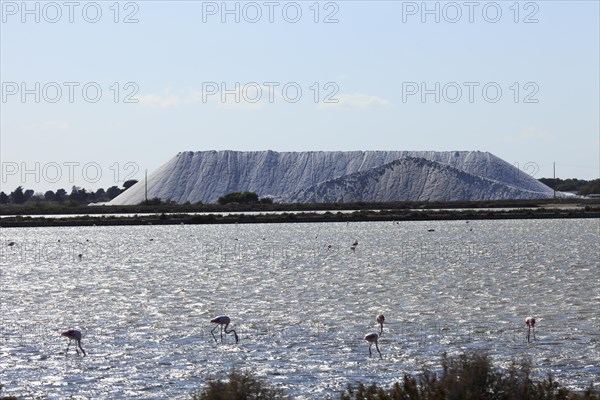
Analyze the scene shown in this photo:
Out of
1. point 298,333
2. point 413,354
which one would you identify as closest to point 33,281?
point 298,333

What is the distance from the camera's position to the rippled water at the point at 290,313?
1636cm

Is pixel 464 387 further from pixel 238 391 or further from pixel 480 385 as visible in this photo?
pixel 238 391

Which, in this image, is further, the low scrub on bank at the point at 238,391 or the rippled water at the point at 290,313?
the rippled water at the point at 290,313

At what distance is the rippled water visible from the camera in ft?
53.7

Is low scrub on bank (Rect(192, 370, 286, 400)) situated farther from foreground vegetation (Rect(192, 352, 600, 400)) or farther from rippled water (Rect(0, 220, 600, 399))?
rippled water (Rect(0, 220, 600, 399))

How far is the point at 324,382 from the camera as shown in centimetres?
1544

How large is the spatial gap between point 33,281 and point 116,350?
18.1 metres

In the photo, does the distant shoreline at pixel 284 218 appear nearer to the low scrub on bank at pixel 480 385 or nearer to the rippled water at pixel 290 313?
the rippled water at pixel 290 313

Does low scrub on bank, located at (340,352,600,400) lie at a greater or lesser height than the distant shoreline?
lesser

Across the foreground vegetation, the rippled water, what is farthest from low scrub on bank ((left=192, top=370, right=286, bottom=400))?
the rippled water

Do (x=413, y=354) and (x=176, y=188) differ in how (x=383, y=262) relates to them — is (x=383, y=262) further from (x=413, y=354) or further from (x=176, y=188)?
(x=176, y=188)

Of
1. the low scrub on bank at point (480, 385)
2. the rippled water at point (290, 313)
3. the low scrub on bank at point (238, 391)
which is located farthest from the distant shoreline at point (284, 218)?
the low scrub on bank at point (238, 391)

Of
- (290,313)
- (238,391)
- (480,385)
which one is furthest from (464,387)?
(290,313)

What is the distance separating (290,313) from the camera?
77.6ft
